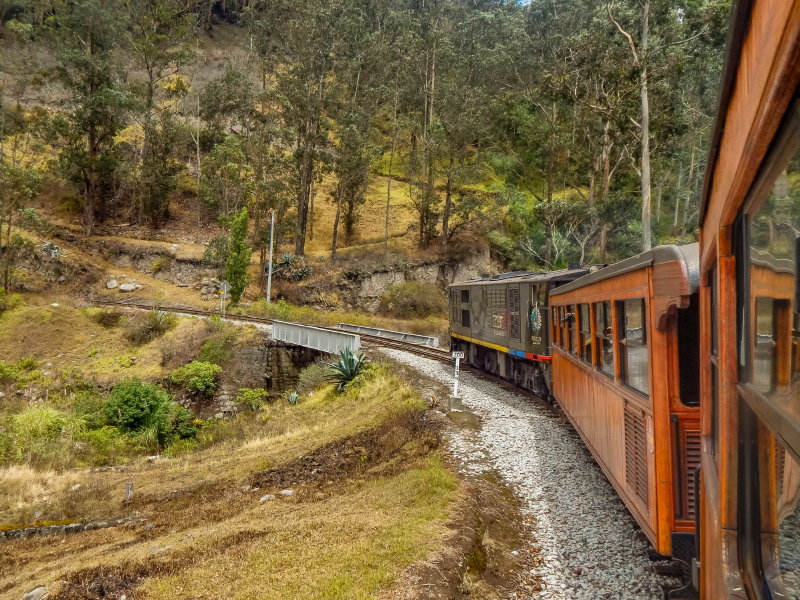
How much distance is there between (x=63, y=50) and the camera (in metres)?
41.9

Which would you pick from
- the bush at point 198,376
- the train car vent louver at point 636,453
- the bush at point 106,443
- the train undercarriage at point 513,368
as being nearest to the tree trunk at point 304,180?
the bush at point 198,376

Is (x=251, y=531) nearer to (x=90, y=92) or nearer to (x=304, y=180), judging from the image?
(x=304, y=180)

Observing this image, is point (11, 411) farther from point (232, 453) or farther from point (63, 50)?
point (63, 50)

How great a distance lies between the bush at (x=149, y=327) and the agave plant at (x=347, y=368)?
13.4 m

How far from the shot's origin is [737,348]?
2.27 meters

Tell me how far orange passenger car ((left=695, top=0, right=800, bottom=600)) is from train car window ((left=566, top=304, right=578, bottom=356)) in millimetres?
5752

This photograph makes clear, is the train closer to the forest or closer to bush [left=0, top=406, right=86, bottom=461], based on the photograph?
bush [left=0, top=406, right=86, bottom=461]

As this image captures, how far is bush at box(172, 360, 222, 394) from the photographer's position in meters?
Answer: 23.6

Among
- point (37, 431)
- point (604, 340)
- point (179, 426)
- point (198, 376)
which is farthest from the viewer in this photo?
point (198, 376)

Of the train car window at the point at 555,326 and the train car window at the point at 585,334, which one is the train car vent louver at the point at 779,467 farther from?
the train car window at the point at 555,326

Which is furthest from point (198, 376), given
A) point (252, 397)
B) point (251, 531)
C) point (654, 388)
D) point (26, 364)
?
point (654, 388)

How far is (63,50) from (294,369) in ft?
108

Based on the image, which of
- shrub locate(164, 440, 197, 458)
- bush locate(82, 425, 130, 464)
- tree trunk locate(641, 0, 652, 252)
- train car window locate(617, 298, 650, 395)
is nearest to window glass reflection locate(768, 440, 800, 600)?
train car window locate(617, 298, 650, 395)

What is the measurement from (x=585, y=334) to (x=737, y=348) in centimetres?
560
